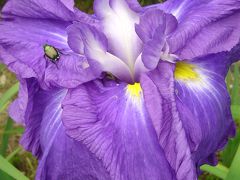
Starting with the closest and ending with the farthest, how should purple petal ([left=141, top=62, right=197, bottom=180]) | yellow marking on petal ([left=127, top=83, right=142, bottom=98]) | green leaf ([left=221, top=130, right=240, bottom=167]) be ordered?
1. purple petal ([left=141, top=62, right=197, bottom=180])
2. yellow marking on petal ([left=127, top=83, right=142, bottom=98])
3. green leaf ([left=221, top=130, right=240, bottom=167])

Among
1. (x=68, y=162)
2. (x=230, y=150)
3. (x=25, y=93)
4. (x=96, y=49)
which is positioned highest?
(x=96, y=49)

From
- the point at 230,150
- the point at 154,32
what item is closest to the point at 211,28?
the point at 154,32

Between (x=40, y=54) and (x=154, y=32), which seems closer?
(x=154, y=32)

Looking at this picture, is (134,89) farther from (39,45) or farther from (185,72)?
(39,45)

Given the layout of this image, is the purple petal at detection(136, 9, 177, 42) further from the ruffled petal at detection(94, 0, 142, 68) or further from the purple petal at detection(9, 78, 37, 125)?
the purple petal at detection(9, 78, 37, 125)

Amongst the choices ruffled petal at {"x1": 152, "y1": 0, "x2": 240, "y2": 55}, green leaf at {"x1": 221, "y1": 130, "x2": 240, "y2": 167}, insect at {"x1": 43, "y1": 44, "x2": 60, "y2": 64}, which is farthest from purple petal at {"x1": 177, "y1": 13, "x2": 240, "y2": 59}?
green leaf at {"x1": 221, "y1": 130, "x2": 240, "y2": 167}

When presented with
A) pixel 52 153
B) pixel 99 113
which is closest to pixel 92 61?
pixel 99 113
